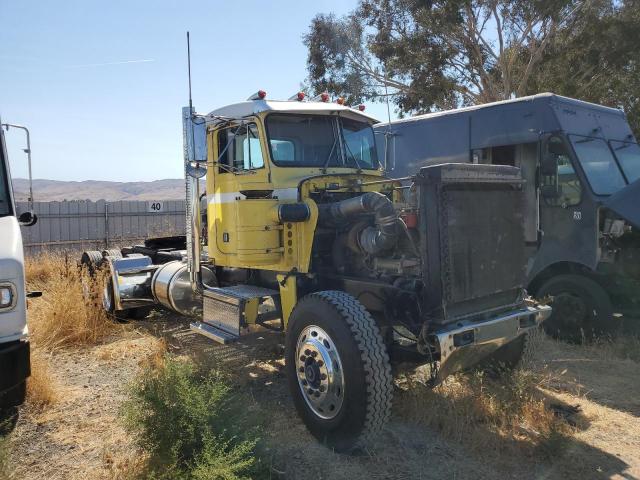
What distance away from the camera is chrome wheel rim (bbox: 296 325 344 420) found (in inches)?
147

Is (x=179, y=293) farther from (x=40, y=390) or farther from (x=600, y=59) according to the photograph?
(x=600, y=59)

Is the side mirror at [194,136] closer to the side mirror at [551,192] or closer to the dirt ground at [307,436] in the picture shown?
the dirt ground at [307,436]

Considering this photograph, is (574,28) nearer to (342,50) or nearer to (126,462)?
(342,50)

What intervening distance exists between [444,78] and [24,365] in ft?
55.9

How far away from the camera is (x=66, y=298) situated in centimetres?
664

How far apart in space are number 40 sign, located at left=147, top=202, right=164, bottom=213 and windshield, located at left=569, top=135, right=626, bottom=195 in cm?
1604

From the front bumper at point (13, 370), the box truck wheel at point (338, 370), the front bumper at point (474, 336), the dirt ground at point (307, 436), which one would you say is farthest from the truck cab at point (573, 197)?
the front bumper at point (13, 370)

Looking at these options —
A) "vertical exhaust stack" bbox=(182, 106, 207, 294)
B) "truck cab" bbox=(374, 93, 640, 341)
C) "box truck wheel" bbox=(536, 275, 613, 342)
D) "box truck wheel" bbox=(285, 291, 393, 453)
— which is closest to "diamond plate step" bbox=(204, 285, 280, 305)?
"vertical exhaust stack" bbox=(182, 106, 207, 294)

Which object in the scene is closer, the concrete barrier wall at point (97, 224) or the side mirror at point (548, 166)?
the side mirror at point (548, 166)

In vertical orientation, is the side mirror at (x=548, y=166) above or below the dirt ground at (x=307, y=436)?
above

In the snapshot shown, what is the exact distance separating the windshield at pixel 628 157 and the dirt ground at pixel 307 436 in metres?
2.76

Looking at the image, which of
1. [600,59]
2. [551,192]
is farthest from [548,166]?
[600,59]

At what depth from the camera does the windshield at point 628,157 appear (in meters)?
7.20

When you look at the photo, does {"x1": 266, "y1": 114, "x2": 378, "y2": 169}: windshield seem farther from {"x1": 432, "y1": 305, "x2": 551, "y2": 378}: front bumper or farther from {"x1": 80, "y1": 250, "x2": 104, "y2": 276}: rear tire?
{"x1": 80, "y1": 250, "x2": 104, "y2": 276}: rear tire
